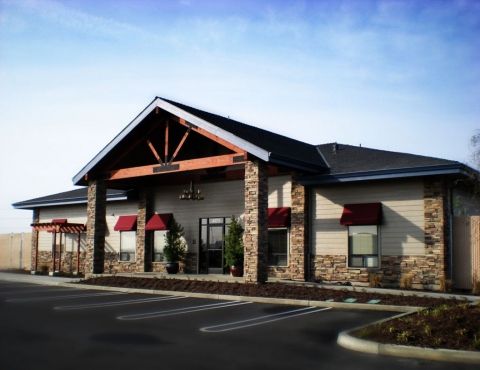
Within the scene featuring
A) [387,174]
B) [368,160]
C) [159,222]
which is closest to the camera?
[387,174]

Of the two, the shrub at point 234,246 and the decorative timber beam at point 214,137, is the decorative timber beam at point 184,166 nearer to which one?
the decorative timber beam at point 214,137

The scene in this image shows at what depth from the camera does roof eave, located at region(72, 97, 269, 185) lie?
17.4 meters

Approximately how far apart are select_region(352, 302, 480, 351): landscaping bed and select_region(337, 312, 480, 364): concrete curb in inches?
8.9

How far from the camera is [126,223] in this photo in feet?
85.3

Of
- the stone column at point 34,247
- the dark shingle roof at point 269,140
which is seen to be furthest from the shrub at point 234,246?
the stone column at point 34,247

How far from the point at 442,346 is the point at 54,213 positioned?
26270mm

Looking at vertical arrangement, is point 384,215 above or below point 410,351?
above

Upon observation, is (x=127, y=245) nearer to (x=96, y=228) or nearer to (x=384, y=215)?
(x=96, y=228)

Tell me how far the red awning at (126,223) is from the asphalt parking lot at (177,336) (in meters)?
10.6

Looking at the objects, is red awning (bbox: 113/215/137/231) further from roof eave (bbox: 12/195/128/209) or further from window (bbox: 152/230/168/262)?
window (bbox: 152/230/168/262)

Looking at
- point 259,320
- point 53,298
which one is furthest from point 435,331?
point 53,298

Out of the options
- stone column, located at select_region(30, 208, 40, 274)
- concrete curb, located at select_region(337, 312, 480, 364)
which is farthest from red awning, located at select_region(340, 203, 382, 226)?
stone column, located at select_region(30, 208, 40, 274)

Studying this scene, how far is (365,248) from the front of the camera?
61.4 feet

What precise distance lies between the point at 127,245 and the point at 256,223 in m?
10.9
